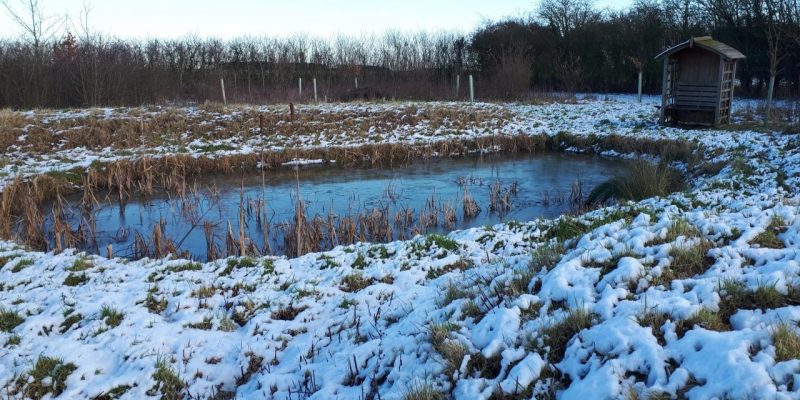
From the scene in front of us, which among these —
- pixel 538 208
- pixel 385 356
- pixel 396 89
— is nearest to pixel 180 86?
pixel 396 89

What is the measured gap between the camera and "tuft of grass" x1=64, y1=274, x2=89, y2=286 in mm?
6273

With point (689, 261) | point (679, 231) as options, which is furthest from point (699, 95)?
point (689, 261)

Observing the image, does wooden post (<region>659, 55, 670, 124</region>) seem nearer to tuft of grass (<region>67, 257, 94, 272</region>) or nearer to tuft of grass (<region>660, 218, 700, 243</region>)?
tuft of grass (<region>660, 218, 700, 243</region>)

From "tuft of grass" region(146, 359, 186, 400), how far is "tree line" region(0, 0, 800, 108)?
72.4 ft

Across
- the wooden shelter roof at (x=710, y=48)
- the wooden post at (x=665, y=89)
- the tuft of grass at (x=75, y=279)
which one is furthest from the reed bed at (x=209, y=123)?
the tuft of grass at (x=75, y=279)

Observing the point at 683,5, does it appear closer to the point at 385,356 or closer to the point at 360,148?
the point at 360,148

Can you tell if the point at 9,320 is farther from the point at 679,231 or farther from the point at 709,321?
the point at 679,231

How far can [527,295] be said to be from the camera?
13.1ft

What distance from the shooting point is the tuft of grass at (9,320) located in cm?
508

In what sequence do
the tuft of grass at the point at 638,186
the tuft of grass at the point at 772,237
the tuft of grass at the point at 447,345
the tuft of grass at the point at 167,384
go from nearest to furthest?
the tuft of grass at the point at 447,345
the tuft of grass at the point at 167,384
the tuft of grass at the point at 772,237
the tuft of grass at the point at 638,186

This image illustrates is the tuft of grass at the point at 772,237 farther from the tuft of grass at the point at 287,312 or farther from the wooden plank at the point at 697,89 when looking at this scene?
A: the wooden plank at the point at 697,89

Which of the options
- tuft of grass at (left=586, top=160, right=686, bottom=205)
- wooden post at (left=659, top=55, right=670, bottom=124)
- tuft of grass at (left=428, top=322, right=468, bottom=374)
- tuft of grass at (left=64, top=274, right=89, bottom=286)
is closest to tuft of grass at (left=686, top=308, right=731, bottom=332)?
tuft of grass at (left=428, top=322, right=468, bottom=374)

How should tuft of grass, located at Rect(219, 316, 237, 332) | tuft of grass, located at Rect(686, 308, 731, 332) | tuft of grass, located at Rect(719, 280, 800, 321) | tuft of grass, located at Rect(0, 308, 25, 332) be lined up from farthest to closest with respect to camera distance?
tuft of grass, located at Rect(0, 308, 25, 332) → tuft of grass, located at Rect(219, 316, 237, 332) → tuft of grass, located at Rect(719, 280, 800, 321) → tuft of grass, located at Rect(686, 308, 731, 332)

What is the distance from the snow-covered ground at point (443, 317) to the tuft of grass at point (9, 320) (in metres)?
0.01
